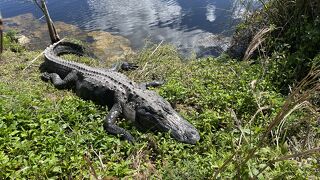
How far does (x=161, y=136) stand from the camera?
4.71m

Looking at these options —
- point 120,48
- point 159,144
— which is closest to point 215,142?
point 159,144

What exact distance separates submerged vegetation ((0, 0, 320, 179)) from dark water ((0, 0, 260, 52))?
4527 millimetres

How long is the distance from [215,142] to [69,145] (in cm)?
188

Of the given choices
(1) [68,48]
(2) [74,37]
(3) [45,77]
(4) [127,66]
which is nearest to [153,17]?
(2) [74,37]

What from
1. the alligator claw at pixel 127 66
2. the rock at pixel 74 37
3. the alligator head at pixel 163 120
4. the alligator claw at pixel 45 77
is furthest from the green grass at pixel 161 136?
the rock at pixel 74 37

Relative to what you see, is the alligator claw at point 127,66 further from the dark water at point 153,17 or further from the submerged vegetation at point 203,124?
the dark water at point 153,17

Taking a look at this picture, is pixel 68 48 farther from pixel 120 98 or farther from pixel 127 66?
pixel 120 98

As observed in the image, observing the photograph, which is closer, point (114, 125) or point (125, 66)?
point (114, 125)

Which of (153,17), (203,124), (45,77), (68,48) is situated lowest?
(153,17)

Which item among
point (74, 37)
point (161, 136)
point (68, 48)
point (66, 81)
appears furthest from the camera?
point (74, 37)

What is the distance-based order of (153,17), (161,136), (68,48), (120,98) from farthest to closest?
(153,17) < (68,48) < (120,98) < (161,136)

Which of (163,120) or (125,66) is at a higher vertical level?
(163,120)

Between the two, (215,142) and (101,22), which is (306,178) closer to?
(215,142)

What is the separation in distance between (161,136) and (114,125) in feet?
2.39
